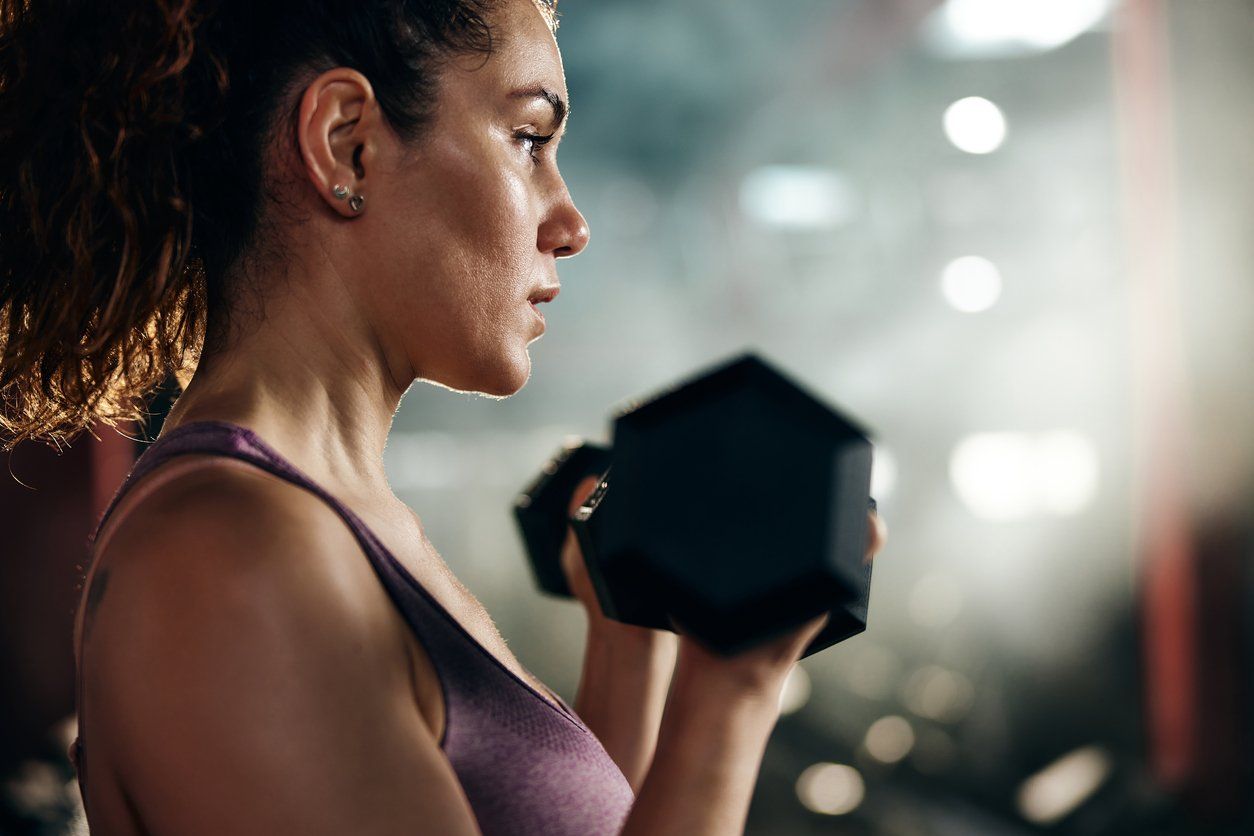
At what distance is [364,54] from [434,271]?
0.52 feet

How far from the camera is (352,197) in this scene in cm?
71

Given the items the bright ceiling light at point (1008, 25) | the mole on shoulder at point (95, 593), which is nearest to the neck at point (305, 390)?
the mole on shoulder at point (95, 593)

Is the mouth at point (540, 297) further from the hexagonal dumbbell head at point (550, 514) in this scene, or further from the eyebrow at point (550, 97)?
the hexagonal dumbbell head at point (550, 514)

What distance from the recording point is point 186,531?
52 centimetres

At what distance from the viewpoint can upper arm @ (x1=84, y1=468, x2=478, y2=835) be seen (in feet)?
1.62

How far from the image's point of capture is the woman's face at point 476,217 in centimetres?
71

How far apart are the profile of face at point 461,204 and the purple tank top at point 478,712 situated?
17cm

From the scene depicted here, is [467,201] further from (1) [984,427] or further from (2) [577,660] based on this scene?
(2) [577,660]

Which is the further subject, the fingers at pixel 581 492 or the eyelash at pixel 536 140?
the fingers at pixel 581 492

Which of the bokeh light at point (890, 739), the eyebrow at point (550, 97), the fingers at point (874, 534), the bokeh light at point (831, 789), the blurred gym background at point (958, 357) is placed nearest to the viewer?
the fingers at point (874, 534)

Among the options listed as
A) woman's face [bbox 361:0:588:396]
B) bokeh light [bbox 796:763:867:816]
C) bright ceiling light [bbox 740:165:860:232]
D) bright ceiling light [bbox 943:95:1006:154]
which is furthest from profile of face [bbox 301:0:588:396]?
bright ceiling light [bbox 740:165:860:232]

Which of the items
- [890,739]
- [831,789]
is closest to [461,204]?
[831,789]

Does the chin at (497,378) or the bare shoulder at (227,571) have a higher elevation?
the chin at (497,378)

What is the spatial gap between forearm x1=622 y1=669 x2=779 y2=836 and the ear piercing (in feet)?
1.31
